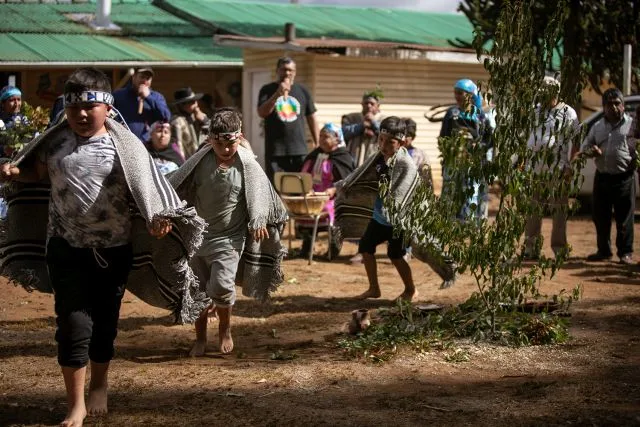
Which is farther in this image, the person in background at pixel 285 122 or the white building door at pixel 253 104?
the white building door at pixel 253 104

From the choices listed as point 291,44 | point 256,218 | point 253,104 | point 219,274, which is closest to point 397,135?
point 256,218

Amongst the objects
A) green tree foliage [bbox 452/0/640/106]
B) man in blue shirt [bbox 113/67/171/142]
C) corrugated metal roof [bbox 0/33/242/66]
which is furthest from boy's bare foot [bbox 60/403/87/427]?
corrugated metal roof [bbox 0/33/242/66]

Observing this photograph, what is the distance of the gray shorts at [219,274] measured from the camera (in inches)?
280

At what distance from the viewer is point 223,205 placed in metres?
7.25

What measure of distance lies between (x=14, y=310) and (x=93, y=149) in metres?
3.99

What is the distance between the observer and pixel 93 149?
17.8ft

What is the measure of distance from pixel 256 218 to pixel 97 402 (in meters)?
1.99

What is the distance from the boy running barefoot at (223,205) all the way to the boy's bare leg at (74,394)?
6.29 ft

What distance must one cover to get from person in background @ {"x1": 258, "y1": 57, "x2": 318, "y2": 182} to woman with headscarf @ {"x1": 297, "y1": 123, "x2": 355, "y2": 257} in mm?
554

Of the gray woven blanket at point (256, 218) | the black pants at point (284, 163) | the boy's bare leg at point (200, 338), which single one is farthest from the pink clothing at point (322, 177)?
the boy's bare leg at point (200, 338)

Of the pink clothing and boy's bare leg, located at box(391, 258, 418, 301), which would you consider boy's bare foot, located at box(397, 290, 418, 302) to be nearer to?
boy's bare leg, located at box(391, 258, 418, 301)

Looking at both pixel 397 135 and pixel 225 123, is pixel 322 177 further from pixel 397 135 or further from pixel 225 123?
pixel 225 123

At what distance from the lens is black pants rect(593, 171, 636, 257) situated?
1194 centimetres

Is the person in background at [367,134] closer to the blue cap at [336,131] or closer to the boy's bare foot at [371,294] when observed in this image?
the blue cap at [336,131]
